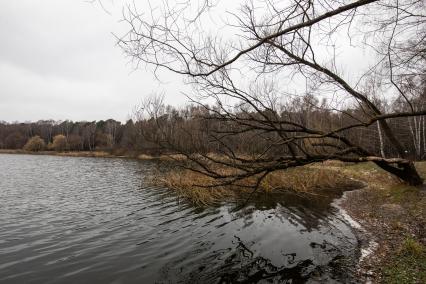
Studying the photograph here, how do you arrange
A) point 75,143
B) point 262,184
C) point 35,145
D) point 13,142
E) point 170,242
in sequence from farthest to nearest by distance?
point 13,142 → point 75,143 → point 35,145 → point 262,184 → point 170,242

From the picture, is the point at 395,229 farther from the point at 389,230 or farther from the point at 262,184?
the point at 262,184

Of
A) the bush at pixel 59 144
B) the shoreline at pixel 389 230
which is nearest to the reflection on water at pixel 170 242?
the shoreline at pixel 389 230

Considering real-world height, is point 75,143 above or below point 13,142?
below

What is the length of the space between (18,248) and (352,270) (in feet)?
29.1

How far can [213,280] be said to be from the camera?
23.7ft

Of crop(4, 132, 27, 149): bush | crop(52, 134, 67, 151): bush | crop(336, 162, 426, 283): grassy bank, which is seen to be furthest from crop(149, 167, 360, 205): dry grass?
crop(4, 132, 27, 149): bush

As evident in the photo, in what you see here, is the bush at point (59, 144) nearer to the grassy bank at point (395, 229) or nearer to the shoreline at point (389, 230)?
the shoreline at point (389, 230)

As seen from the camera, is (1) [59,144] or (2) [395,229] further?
(1) [59,144]

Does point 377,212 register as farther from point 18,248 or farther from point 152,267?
point 18,248

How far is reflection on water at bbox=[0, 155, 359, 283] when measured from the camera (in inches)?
297

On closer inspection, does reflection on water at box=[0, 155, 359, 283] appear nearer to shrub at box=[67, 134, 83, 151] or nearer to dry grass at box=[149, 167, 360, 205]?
dry grass at box=[149, 167, 360, 205]

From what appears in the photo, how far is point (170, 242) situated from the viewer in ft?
32.6

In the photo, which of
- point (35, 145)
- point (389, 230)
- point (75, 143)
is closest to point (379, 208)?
point (389, 230)

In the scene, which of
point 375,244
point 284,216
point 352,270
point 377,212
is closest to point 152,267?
point 352,270
